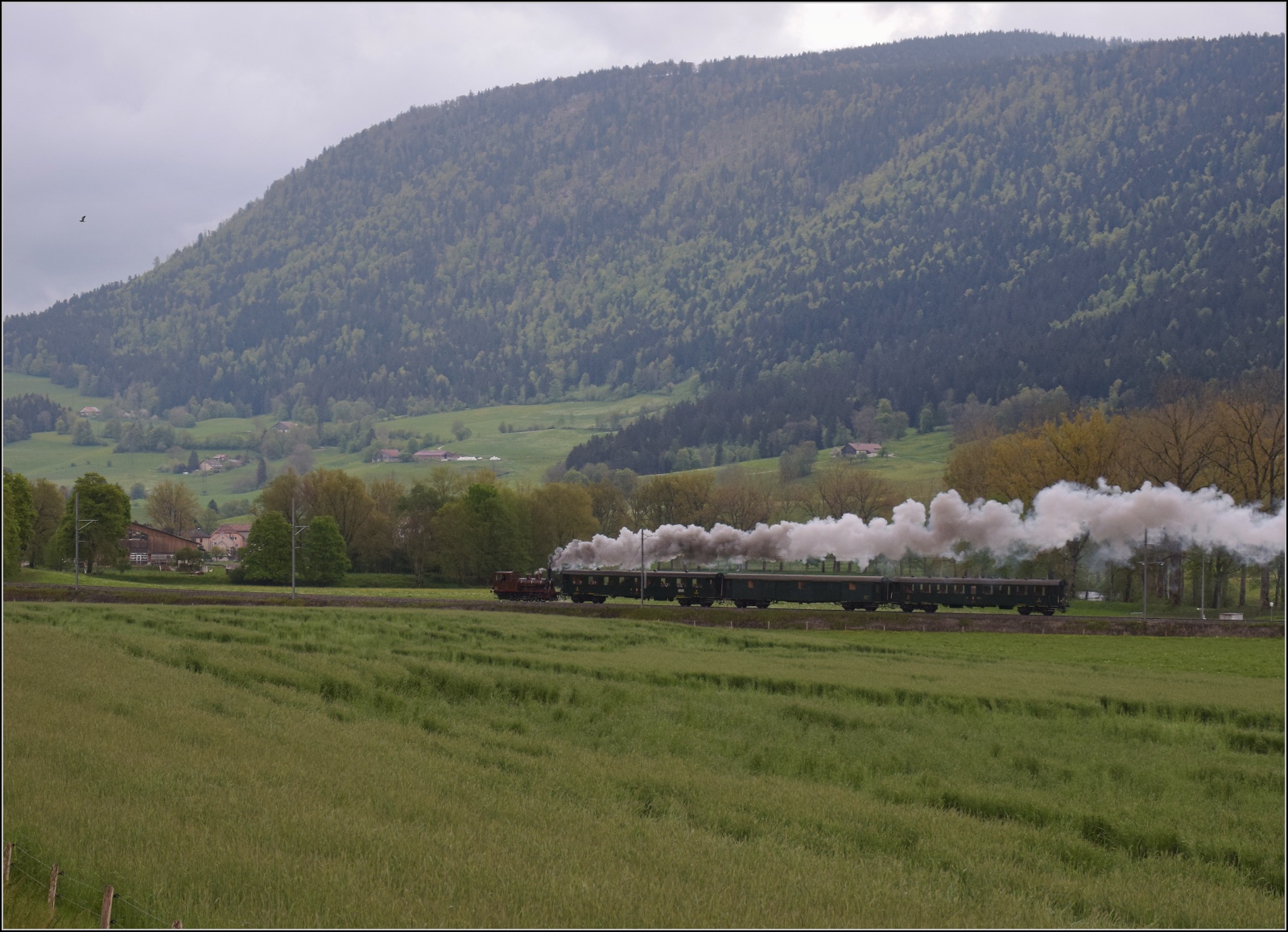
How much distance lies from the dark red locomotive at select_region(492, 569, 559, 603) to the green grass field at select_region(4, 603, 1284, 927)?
1791 inches

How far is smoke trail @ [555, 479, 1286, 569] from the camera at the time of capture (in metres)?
77.1

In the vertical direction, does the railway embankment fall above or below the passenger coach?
below

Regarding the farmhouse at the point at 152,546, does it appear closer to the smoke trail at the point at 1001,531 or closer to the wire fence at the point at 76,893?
the smoke trail at the point at 1001,531

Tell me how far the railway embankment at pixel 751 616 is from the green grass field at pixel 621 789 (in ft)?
79.5

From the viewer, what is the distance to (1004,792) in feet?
82.4

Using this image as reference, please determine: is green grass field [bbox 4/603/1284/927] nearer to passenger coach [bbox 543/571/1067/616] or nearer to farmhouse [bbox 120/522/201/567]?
passenger coach [bbox 543/571/1067/616]

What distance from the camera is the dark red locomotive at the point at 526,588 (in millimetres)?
91188

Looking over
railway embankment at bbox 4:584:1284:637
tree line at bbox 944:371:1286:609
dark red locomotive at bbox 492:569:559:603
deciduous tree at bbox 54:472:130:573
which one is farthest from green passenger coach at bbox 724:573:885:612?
deciduous tree at bbox 54:472:130:573

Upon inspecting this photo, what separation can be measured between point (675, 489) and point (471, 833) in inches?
5142

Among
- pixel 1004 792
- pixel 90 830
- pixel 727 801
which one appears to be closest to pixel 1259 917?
pixel 1004 792

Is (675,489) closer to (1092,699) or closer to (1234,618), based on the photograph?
(1234,618)

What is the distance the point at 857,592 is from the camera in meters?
80.8

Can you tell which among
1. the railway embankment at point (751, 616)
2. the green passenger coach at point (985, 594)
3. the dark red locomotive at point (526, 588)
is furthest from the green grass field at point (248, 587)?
the green passenger coach at point (985, 594)

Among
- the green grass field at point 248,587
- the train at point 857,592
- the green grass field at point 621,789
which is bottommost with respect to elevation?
the green grass field at point 248,587
